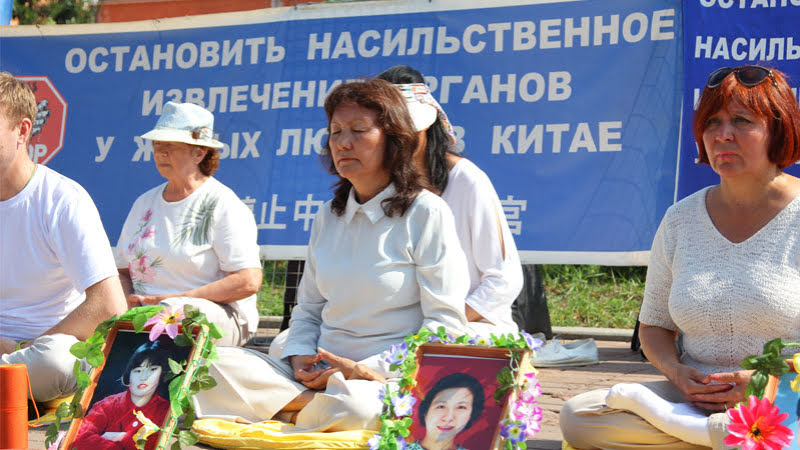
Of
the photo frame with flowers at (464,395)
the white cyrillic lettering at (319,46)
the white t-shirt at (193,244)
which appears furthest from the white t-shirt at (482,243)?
the white cyrillic lettering at (319,46)

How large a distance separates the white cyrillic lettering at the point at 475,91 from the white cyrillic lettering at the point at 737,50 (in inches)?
61.8

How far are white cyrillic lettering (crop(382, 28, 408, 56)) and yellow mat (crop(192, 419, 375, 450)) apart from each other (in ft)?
11.9

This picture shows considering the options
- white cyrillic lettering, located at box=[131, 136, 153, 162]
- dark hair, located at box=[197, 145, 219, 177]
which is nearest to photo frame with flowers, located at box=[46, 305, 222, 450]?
dark hair, located at box=[197, 145, 219, 177]

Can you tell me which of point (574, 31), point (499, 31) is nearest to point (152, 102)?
point (499, 31)

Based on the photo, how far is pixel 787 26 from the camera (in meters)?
5.73

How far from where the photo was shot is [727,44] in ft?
19.1

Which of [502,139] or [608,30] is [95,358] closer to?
[502,139]

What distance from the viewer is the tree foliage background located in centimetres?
1275

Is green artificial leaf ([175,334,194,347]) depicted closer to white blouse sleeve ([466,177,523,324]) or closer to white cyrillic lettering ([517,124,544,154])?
white blouse sleeve ([466,177,523,324])

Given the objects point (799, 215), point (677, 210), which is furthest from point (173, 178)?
point (799, 215)

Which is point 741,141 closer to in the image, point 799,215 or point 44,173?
point 799,215

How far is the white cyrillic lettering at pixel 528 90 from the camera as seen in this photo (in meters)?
6.31

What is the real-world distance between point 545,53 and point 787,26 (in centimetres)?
146

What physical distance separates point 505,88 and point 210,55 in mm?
2270
